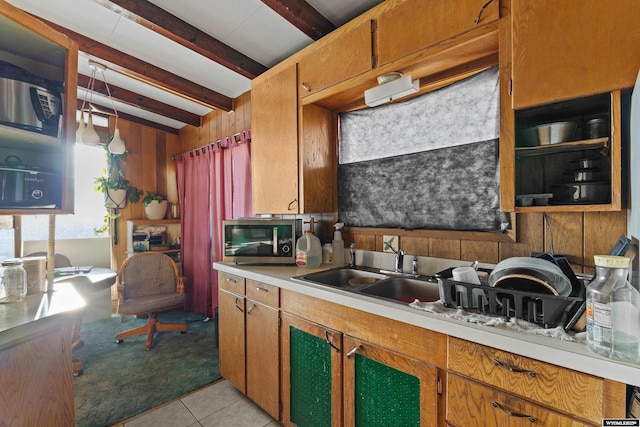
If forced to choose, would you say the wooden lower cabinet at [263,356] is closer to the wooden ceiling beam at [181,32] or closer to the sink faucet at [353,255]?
the sink faucet at [353,255]

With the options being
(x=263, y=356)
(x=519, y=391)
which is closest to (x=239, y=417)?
(x=263, y=356)

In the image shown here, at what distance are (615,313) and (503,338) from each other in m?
0.28

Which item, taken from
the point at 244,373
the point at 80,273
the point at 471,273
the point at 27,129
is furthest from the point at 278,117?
the point at 80,273

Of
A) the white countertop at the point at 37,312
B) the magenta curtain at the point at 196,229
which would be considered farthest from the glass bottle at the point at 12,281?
the magenta curtain at the point at 196,229

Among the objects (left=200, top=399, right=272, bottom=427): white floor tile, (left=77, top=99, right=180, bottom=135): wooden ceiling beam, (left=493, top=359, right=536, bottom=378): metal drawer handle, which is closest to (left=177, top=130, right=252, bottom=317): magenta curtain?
(left=77, top=99, right=180, bottom=135): wooden ceiling beam

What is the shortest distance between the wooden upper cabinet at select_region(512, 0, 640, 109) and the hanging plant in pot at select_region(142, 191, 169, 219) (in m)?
4.05

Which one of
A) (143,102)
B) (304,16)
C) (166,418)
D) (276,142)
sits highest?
(143,102)

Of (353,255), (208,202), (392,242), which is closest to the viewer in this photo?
(392,242)

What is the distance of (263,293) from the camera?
182 cm

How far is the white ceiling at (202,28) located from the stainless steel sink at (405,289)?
162 centimetres

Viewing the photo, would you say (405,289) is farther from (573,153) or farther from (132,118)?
(132,118)

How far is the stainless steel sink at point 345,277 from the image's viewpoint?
178 cm

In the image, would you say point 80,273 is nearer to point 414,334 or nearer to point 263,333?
point 263,333

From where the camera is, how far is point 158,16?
6.54 feet
